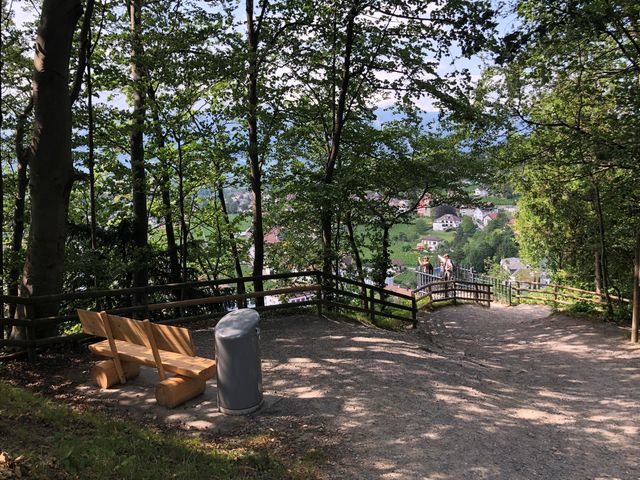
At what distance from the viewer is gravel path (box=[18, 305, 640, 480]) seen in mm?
4211

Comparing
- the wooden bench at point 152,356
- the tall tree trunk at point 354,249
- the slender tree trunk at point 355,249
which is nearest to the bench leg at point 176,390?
the wooden bench at point 152,356

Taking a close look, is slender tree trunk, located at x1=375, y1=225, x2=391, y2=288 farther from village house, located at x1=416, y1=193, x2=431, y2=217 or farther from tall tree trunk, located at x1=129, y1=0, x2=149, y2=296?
tall tree trunk, located at x1=129, y1=0, x2=149, y2=296

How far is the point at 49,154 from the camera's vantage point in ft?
21.7

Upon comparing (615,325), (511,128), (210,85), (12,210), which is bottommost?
(615,325)

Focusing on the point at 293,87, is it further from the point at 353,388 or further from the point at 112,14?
the point at 353,388

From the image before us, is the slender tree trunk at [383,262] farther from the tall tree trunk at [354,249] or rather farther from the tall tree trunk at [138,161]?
the tall tree trunk at [138,161]

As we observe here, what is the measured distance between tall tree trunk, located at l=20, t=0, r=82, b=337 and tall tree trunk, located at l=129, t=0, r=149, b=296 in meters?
3.05

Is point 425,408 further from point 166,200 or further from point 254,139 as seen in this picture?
point 166,200

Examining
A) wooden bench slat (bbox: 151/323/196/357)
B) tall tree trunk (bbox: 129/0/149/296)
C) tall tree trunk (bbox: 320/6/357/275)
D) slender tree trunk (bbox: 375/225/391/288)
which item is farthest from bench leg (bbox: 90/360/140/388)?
slender tree trunk (bbox: 375/225/391/288)

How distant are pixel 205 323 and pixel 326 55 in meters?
7.83

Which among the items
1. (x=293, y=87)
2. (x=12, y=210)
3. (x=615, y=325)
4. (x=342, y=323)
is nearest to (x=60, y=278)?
(x=342, y=323)

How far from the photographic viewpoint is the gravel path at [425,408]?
4.21 meters

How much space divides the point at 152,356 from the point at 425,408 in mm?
3323

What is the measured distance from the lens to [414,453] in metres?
4.21
